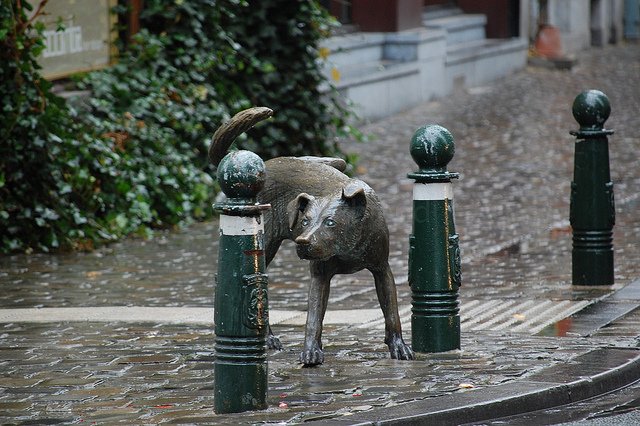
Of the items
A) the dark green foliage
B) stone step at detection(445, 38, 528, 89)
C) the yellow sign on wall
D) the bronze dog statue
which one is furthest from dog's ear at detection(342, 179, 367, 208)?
stone step at detection(445, 38, 528, 89)

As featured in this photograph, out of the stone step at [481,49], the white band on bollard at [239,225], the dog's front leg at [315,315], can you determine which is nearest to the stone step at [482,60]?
the stone step at [481,49]

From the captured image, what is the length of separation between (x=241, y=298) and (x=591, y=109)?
3.98m

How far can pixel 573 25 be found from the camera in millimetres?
32531

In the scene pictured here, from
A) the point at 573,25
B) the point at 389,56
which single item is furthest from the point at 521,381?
the point at 573,25

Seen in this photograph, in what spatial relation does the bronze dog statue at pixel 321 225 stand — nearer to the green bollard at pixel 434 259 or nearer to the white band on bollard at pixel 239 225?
the green bollard at pixel 434 259

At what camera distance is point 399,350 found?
7.18 metres

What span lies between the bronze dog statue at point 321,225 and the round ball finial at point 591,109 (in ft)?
7.59

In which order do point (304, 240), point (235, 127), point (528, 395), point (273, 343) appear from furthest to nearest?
1. point (273, 343)
2. point (235, 127)
3. point (304, 240)
4. point (528, 395)

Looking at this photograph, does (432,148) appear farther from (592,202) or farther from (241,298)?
(592,202)

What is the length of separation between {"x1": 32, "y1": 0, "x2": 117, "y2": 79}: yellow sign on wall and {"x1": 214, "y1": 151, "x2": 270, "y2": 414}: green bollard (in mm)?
7350

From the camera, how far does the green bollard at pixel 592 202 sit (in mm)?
9250

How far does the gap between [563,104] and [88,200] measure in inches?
490

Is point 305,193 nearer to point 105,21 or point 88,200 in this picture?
point 88,200

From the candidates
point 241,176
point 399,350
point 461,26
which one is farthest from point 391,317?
point 461,26
